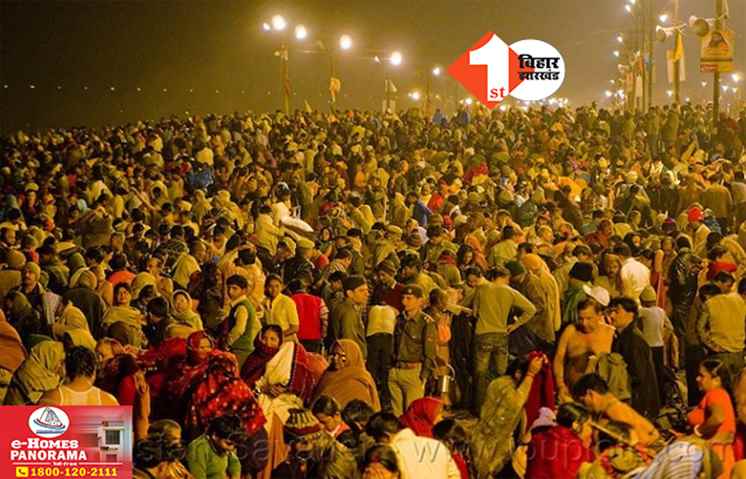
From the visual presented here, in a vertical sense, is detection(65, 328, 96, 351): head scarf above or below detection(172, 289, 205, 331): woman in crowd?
below

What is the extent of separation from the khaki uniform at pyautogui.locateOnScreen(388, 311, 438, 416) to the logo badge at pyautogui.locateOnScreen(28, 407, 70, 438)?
3.37 m

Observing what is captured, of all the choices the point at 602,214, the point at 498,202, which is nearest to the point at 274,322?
the point at 602,214

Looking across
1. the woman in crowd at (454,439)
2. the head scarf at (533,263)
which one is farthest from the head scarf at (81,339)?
the head scarf at (533,263)

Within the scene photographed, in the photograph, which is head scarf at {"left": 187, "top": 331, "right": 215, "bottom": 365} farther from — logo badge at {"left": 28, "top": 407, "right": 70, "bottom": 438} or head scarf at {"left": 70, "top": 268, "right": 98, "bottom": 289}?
head scarf at {"left": 70, "top": 268, "right": 98, "bottom": 289}

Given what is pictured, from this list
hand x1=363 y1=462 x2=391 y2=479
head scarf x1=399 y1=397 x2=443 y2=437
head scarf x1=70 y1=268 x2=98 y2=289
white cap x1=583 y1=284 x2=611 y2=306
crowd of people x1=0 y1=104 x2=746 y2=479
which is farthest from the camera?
head scarf x1=70 y1=268 x2=98 y2=289

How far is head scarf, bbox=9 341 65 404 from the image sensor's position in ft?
28.6

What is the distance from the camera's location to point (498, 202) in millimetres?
17609

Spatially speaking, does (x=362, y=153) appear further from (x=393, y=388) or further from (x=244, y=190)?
(x=393, y=388)

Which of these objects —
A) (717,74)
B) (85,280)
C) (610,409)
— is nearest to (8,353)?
(85,280)

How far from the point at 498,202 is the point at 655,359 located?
24.0 feet

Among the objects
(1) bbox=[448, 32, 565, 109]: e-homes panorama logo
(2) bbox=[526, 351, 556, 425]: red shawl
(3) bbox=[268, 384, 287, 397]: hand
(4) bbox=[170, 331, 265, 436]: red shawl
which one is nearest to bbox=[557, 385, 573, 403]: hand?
(2) bbox=[526, 351, 556, 425]: red shawl

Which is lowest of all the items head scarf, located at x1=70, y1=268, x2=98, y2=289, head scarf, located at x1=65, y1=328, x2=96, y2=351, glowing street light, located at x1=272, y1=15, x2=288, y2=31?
head scarf, located at x1=65, y1=328, x2=96, y2=351

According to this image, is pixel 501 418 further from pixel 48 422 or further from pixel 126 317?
pixel 126 317

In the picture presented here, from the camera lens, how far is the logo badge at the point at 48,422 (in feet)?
24.6
